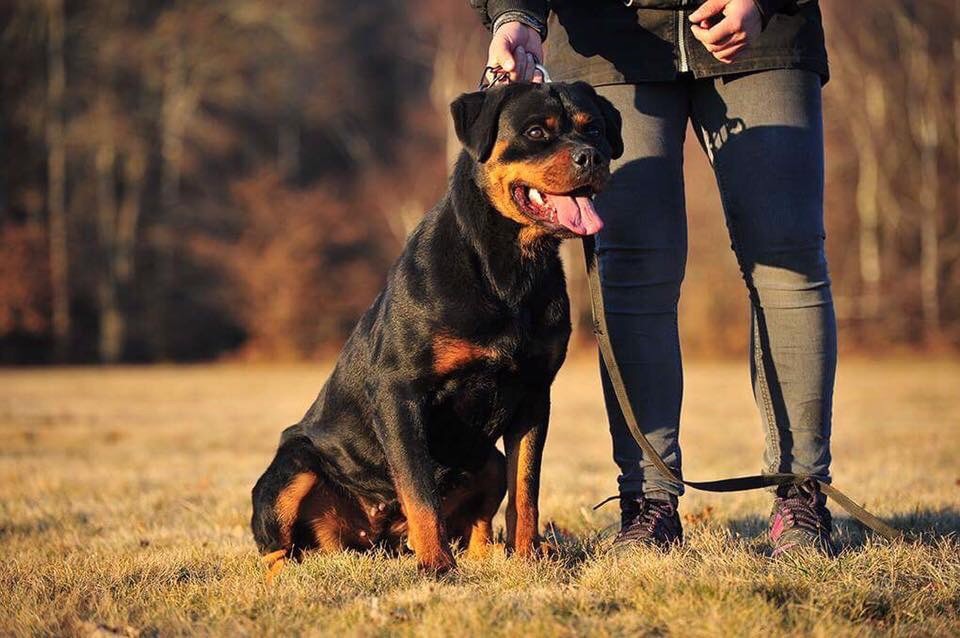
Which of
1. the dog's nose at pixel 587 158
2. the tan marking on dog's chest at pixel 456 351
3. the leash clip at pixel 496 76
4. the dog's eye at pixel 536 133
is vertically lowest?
the tan marking on dog's chest at pixel 456 351

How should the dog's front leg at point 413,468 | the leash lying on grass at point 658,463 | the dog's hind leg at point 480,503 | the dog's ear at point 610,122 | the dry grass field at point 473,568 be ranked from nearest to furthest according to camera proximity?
the dry grass field at point 473,568 < the dog's front leg at point 413,468 < the leash lying on grass at point 658,463 < the dog's ear at point 610,122 < the dog's hind leg at point 480,503

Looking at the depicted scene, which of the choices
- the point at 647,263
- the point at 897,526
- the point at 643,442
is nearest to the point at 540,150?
the point at 647,263

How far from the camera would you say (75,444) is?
30.3 feet

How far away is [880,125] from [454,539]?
73.3 feet

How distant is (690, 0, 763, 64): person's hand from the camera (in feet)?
10.6

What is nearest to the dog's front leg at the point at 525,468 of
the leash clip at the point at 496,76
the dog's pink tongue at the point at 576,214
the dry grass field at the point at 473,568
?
the dry grass field at the point at 473,568

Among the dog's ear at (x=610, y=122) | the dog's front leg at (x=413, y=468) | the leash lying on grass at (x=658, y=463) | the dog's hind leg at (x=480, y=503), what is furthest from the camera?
the dog's hind leg at (x=480, y=503)

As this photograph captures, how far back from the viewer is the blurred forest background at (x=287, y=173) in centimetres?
2330

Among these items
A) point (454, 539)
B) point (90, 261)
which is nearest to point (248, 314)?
point (90, 261)

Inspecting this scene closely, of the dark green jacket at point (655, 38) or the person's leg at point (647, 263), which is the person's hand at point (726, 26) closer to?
the dark green jacket at point (655, 38)

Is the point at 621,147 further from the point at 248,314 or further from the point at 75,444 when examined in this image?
the point at 248,314

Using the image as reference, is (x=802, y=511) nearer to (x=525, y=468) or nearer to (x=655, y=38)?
(x=525, y=468)

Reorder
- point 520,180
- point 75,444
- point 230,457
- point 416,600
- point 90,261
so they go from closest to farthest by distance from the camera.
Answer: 1. point 416,600
2. point 520,180
3. point 230,457
4. point 75,444
5. point 90,261

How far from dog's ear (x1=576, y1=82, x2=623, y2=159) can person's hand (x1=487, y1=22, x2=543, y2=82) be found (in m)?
0.19
